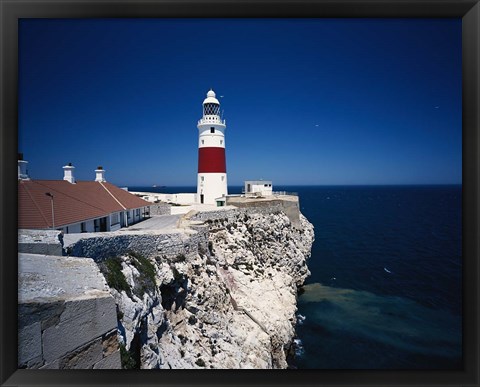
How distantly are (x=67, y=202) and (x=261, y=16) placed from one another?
20.4 feet

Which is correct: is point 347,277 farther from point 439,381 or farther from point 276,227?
point 439,381

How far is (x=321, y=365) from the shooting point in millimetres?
8328

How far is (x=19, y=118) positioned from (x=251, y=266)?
27.6 ft

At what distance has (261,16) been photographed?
3107mm

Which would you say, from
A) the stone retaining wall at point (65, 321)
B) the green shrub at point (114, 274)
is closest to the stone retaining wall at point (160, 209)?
the green shrub at point (114, 274)

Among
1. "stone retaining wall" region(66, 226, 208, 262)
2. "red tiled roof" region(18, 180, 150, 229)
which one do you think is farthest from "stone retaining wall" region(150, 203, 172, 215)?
"stone retaining wall" region(66, 226, 208, 262)

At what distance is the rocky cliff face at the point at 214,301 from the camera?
14.3 ft

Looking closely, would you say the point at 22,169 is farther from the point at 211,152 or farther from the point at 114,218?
the point at 211,152

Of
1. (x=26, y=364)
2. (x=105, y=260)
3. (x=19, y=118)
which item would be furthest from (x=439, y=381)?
(x=19, y=118)

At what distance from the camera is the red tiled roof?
4.55 meters

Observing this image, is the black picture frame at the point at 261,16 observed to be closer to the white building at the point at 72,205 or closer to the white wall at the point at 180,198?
the white building at the point at 72,205

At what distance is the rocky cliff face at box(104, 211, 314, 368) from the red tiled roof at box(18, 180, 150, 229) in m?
1.62

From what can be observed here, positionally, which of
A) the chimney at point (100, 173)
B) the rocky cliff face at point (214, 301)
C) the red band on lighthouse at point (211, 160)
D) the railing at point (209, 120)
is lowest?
the rocky cliff face at point (214, 301)

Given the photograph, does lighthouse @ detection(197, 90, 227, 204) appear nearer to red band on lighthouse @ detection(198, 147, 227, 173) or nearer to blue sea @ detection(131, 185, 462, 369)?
red band on lighthouse @ detection(198, 147, 227, 173)
